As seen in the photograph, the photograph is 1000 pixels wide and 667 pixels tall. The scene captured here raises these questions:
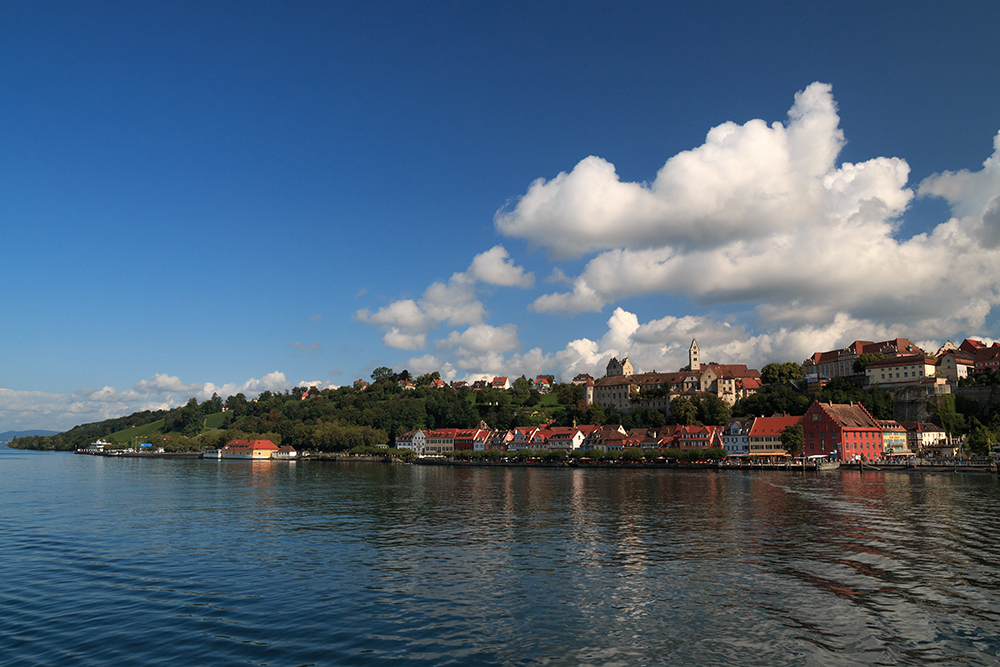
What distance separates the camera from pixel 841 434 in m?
113

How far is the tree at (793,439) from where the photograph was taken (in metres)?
115

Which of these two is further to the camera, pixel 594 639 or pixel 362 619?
pixel 362 619

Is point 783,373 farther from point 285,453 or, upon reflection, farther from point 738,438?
point 285,453

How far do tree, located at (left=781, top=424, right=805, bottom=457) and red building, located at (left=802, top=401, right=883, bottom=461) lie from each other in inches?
77.0

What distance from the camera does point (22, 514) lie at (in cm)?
4472

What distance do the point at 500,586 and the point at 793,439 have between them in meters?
107

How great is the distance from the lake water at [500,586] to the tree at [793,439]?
2735 inches

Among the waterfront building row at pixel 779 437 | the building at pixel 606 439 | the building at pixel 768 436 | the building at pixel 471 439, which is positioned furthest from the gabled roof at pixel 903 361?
the building at pixel 471 439

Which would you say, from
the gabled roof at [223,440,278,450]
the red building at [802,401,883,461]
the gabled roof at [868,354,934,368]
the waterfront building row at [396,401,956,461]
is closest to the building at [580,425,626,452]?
the waterfront building row at [396,401,956,461]

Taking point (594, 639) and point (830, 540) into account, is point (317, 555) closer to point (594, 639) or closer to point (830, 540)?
point (594, 639)

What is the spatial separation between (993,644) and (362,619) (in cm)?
1865

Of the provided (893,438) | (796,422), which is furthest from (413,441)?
(893,438)

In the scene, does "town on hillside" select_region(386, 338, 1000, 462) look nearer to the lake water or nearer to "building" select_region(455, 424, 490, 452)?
"building" select_region(455, 424, 490, 452)

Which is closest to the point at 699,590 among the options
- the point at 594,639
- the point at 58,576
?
the point at 594,639
